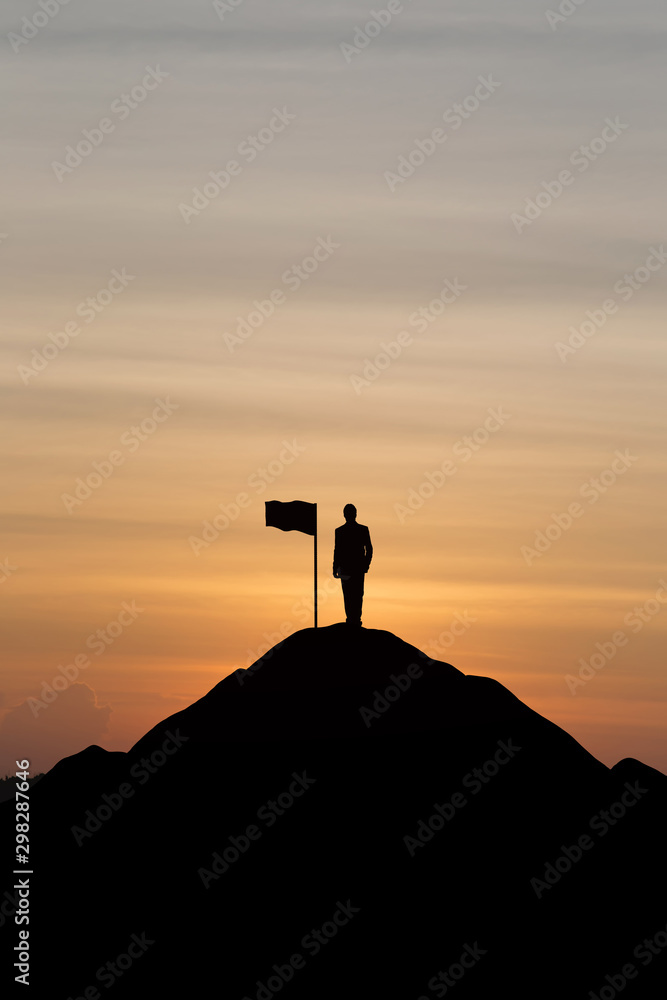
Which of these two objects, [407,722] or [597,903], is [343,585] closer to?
[407,722]

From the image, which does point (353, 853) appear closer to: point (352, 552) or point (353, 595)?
point (353, 595)

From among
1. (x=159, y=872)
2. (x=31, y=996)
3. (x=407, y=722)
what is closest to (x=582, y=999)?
(x=407, y=722)

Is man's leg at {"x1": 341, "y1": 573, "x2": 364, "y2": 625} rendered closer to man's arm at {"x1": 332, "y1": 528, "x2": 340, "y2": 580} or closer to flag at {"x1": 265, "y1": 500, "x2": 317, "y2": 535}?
man's arm at {"x1": 332, "y1": 528, "x2": 340, "y2": 580}

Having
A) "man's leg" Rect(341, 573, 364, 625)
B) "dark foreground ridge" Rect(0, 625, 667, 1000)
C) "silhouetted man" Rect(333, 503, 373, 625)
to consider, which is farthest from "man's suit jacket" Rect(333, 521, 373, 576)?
"dark foreground ridge" Rect(0, 625, 667, 1000)

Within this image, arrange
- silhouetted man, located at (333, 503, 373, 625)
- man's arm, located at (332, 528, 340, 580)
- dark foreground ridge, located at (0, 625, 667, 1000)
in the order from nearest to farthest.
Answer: dark foreground ridge, located at (0, 625, 667, 1000) → silhouetted man, located at (333, 503, 373, 625) → man's arm, located at (332, 528, 340, 580)

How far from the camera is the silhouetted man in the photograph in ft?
128

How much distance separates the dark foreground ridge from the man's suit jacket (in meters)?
2.19

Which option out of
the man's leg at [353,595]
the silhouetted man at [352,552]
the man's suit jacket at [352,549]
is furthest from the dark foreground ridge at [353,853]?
the man's suit jacket at [352,549]

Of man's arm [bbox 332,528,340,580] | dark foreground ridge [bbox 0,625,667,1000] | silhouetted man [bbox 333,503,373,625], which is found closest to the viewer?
dark foreground ridge [bbox 0,625,667,1000]

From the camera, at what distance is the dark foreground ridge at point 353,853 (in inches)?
1443

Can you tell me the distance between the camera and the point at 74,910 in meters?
39.3

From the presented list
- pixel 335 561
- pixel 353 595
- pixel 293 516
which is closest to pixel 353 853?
pixel 353 595

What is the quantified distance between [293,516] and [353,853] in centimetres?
891

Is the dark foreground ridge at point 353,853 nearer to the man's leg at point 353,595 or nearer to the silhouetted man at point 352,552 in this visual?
the man's leg at point 353,595
